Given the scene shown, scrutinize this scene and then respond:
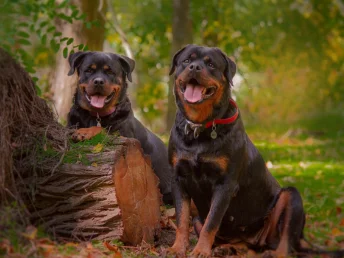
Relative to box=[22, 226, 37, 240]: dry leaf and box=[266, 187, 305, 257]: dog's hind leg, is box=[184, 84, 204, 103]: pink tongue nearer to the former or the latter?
box=[266, 187, 305, 257]: dog's hind leg

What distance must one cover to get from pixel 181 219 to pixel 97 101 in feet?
5.63

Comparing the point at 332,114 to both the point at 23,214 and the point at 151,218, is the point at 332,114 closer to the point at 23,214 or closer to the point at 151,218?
the point at 151,218

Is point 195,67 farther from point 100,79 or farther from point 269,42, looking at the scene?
point 269,42

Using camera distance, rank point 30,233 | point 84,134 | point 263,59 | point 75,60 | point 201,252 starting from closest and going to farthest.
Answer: point 30,233
point 201,252
point 84,134
point 75,60
point 263,59

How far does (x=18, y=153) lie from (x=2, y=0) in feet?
7.90

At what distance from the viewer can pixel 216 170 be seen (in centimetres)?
472

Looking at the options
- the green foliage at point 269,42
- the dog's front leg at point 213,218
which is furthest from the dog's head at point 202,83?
the green foliage at point 269,42

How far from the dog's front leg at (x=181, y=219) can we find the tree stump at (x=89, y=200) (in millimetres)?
411

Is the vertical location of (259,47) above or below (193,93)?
A: above

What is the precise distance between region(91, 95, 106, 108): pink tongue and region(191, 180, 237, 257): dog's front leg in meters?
1.72

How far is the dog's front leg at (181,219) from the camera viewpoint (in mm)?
4660

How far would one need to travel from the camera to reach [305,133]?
1670 centimetres

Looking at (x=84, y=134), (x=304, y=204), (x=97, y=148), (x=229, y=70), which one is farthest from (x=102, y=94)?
(x=304, y=204)

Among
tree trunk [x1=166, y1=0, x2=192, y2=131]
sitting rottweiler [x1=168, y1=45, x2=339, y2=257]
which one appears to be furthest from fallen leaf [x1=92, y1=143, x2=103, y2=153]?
tree trunk [x1=166, y1=0, x2=192, y2=131]
